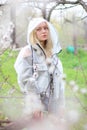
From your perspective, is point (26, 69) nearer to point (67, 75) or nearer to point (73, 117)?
point (73, 117)

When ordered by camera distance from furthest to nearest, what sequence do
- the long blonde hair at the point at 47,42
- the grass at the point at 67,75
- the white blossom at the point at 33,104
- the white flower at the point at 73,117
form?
the long blonde hair at the point at 47,42 < the grass at the point at 67,75 < the white blossom at the point at 33,104 < the white flower at the point at 73,117

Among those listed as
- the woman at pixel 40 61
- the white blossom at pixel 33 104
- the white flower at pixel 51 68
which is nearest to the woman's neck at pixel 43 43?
the woman at pixel 40 61

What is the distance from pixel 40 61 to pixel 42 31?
0.19m

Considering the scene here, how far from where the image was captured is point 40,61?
3.07 meters

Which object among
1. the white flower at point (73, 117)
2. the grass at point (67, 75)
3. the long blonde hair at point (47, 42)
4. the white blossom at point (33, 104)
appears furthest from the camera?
the long blonde hair at point (47, 42)

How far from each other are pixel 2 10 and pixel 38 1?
0.98 m

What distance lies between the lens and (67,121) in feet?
7.29

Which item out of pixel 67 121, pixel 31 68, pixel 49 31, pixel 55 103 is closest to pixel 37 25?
pixel 49 31

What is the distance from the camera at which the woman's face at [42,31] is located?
3.04 metres

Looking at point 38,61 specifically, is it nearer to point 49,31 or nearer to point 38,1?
point 49,31

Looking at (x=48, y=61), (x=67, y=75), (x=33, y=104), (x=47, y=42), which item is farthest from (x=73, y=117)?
(x=67, y=75)

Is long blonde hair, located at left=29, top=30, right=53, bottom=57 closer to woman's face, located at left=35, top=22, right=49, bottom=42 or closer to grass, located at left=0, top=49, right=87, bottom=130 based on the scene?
woman's face, located at left=35, top=22, right=49, bottom=42

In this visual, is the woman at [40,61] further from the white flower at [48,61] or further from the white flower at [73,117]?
the white flower at [73,117]

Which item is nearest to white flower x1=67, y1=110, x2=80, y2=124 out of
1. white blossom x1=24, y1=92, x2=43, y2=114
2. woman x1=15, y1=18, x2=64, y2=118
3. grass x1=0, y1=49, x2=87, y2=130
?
grass x1=0, y1=49, x2=87, y2=130
